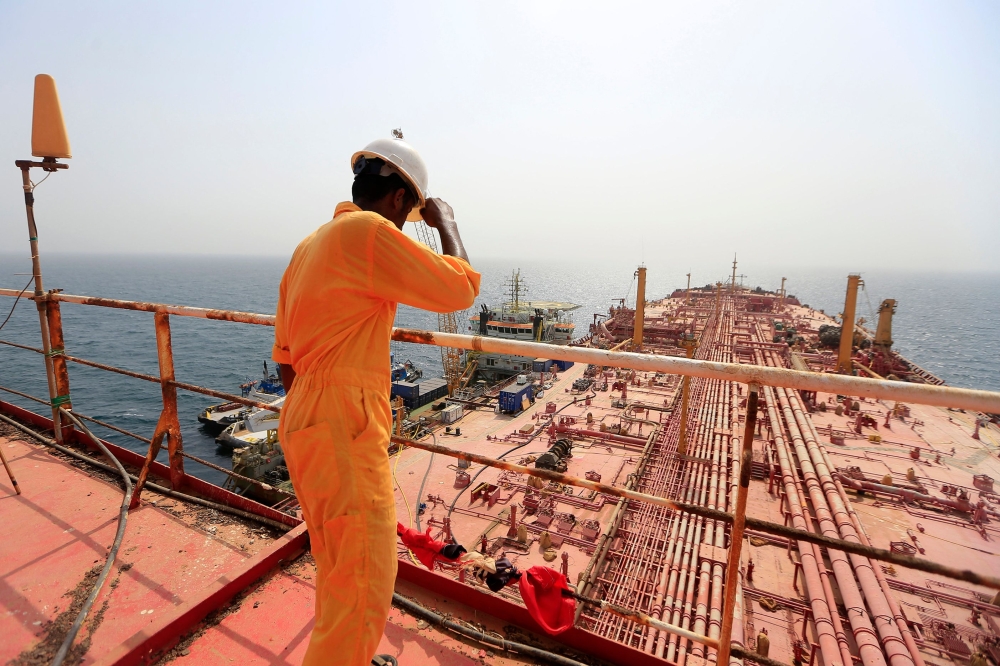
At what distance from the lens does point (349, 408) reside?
1491mm

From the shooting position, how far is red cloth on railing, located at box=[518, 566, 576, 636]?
2158 mm

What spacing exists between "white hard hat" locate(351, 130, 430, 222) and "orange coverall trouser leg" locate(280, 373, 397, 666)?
0.75 metres

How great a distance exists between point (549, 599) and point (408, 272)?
66.2 inches

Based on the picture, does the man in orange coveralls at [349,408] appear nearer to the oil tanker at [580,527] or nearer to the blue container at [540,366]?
the oil tanker at [580,527]

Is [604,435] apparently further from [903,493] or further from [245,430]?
[245,430]

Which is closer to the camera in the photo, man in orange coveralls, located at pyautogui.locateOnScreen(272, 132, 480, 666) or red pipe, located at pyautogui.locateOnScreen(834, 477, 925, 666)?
man in orange coveralls, located at pyautogui.locateOnScreen(272, 132, 480, 666)

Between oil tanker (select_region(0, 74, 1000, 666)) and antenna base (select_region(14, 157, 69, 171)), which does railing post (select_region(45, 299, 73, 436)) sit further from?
antenna base (select_region(14, 157, 69, 171))

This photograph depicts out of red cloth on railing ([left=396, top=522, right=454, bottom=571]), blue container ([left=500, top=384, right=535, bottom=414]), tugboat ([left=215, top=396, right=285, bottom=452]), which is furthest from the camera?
tugboat ([left=215, top=396, right=285, bottom=452])

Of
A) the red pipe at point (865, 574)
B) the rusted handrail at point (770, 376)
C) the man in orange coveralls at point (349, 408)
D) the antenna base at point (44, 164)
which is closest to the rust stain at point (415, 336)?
the rusted handrail at point (770, 376)

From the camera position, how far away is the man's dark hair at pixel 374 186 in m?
1.66

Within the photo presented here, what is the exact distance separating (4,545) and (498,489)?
1257 centimetres

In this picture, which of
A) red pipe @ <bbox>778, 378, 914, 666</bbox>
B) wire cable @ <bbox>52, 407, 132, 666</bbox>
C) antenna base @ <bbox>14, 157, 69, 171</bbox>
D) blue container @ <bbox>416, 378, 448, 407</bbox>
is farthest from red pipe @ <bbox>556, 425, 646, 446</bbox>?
antenna base @ <bbox>14, 157, 69, 171</bbox>

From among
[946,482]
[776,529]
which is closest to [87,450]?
[776,529]

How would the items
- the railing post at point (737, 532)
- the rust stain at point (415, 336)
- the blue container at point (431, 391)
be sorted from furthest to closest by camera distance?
1. the blue container at point (431, 391)
2. the rust stain at point (415, 336)
3. the railing post at point (737, 532)
